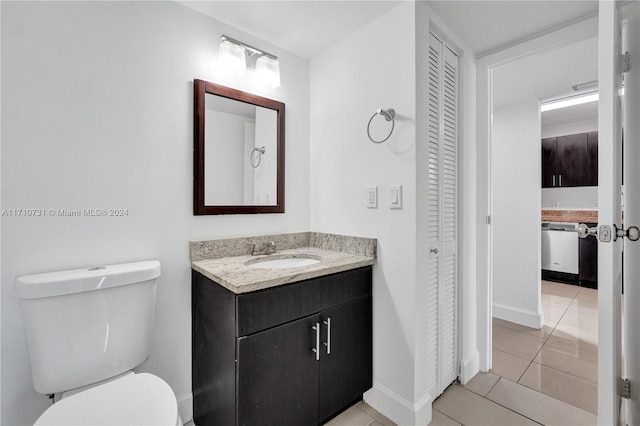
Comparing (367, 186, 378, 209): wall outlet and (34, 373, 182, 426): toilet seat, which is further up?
(367, 186, 378, 209): wall outlet

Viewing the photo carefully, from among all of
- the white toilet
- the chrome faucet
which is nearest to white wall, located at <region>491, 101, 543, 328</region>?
the chrome faucet

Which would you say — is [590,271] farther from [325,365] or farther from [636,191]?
[325,365]

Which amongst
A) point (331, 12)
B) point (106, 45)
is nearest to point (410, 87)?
point (331, 12)

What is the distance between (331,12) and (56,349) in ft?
6.37

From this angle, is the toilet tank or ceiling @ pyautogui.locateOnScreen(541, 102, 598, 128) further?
ceiling @ pyautogui.locateOnScreen(541, 102, 598, 128)

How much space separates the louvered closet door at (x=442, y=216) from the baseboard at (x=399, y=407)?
0.57ft

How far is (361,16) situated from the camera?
163 cm

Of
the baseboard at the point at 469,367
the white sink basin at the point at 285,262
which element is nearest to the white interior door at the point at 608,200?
the baseboard at the point at 469,367

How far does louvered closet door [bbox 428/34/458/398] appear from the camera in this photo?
1659mm

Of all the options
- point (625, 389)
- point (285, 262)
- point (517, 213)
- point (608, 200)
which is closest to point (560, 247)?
point (517, 213)

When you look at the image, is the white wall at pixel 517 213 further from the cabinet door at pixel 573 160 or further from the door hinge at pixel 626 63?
the cabinet door at pixel 573 160

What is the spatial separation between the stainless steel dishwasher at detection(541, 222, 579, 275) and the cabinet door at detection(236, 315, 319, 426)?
4.43m

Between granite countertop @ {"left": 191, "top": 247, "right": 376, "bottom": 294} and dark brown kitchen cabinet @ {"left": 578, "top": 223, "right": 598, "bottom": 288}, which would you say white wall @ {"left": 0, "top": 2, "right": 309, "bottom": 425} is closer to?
granite countertop @ {"left": 191, "top": 247, "right": 376, "bottom": 294}

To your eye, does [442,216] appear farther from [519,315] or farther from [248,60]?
[519,315]
